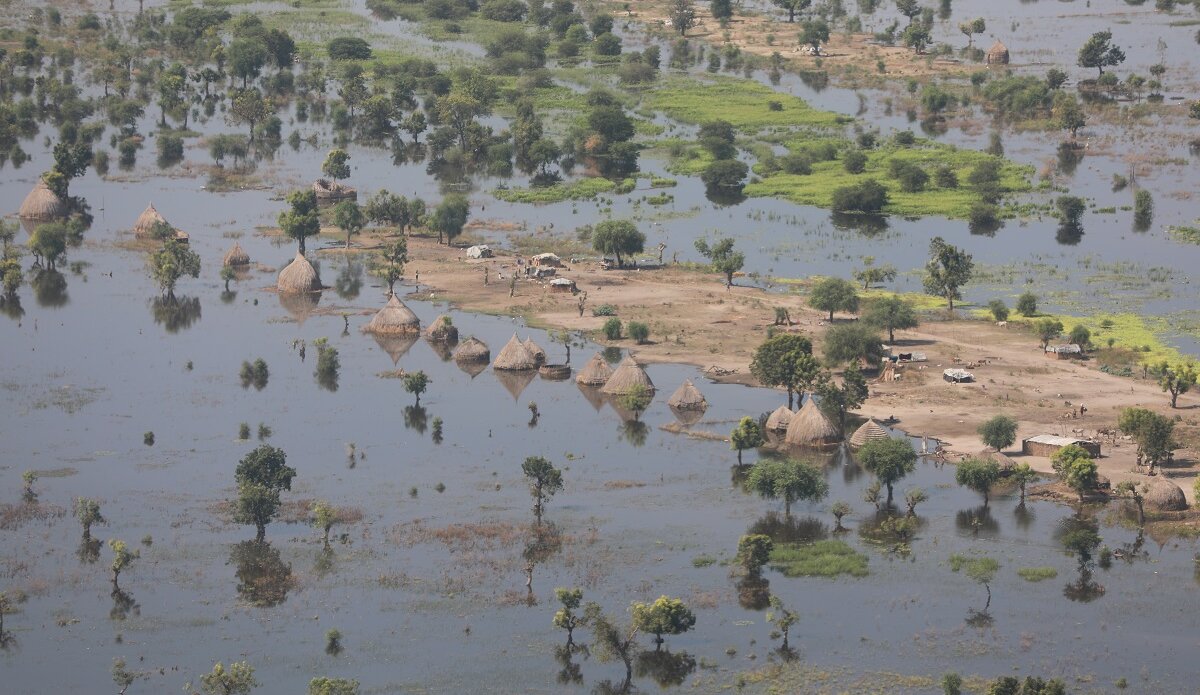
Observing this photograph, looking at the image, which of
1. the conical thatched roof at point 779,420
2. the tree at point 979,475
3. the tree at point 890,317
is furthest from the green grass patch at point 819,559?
the tree at point 890,317

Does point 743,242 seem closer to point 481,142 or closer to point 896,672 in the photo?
point 481,142

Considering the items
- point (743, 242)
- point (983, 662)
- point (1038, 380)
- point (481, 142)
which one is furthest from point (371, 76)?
point (983, 662)

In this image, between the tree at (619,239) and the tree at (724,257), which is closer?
the tree at (724,257)

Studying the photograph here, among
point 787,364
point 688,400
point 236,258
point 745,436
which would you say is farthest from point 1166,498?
point 236,258

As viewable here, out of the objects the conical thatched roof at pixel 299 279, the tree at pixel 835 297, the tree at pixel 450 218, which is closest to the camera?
the tree at pixel 835 297

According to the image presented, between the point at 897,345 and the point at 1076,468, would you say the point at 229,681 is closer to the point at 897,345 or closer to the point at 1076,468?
the point at 1076,468

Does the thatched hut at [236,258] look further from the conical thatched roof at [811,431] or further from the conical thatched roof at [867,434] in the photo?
the conical thatched roof at [867,434]
